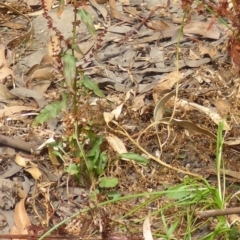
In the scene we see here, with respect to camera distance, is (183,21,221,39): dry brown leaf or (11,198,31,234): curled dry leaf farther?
(183,21,221,39): dry brown leaf

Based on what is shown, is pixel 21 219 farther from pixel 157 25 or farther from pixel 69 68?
pixel 157 25

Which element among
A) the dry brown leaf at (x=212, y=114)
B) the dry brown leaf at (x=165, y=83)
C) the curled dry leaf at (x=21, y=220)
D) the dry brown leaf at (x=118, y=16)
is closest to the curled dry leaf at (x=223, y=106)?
the dry brown leaf at (x=212, y=114)

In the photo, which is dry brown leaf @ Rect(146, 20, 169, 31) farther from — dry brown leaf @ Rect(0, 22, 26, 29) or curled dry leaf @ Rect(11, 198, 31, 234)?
curled dry leaf @ Rect(11, 198, 31, 234)

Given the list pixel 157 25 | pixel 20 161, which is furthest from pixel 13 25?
pixel 20 161

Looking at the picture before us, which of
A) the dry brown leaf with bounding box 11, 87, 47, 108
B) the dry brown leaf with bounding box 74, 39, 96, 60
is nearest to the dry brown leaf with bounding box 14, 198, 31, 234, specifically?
the dry brown leaf with bounding box 11, 87, 47, 108

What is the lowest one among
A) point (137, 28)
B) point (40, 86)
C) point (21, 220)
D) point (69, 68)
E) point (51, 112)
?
point (21, 220)

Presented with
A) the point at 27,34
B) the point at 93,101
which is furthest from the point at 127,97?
the point at 27,34

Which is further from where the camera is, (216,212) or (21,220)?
(21,220)

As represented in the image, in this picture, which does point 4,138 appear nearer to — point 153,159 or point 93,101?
point 93,101
